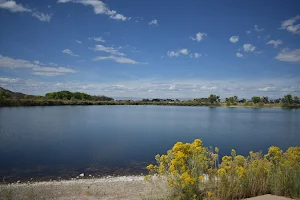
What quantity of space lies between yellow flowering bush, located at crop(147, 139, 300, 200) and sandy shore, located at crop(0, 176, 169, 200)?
243 centimetres

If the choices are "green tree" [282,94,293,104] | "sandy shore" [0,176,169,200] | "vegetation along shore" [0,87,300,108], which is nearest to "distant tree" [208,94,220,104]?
"vegetation along shore" [0,87,300,108]

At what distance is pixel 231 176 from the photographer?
231 inches

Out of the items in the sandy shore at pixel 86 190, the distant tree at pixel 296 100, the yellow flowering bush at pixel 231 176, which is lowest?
the sandy shore at pixel 86 190

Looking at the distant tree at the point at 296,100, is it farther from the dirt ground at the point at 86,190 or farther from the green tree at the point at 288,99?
the dirt ground at the point at 86,190

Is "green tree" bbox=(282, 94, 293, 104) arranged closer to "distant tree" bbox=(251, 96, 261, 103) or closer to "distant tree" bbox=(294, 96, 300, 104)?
"distant tree" bbox=(294, 96, 300, 104)

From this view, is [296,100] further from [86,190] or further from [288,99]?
[86,190]

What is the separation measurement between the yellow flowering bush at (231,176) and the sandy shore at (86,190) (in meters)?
2.43

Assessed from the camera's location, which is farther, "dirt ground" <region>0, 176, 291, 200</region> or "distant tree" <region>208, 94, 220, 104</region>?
"distant tree" <region>208, 94, 220, 104</region>

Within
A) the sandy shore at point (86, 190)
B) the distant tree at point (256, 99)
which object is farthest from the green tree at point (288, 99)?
the sandy shore at point (86, 190)

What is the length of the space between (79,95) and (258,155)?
158402 mm

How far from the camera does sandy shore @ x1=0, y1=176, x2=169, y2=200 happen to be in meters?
8.67

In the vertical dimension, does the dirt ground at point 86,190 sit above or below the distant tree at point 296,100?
below

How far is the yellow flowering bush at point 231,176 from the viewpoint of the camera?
562cm

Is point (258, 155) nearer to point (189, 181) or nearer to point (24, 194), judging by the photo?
point (189, 181)
